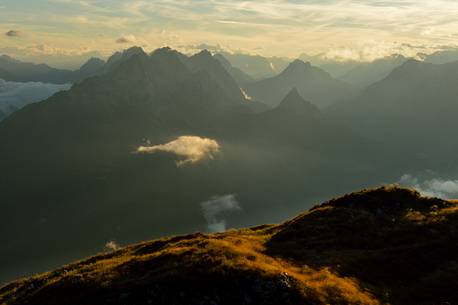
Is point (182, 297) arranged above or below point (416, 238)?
above

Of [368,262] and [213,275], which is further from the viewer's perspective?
[368,262]

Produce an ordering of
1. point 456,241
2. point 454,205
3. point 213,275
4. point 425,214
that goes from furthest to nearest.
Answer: point 454,205, point 425,214, point 456,241, point 213,275

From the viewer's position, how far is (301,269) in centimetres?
5291

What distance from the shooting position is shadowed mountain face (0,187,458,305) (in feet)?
143

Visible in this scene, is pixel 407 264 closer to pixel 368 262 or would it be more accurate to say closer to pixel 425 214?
pixel 368 262

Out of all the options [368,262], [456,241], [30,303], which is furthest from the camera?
[456,241]

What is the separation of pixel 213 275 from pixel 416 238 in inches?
1417

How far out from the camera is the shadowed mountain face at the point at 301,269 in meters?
43.7

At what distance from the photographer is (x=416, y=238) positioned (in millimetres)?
66812

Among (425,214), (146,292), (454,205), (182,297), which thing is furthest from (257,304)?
(454,205)

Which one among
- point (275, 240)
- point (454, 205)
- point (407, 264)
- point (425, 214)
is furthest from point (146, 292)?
point (454, 205)

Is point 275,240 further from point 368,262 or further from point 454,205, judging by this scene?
point 454,205

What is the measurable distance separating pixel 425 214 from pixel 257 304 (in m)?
48.8

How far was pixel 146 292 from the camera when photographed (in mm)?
44031
